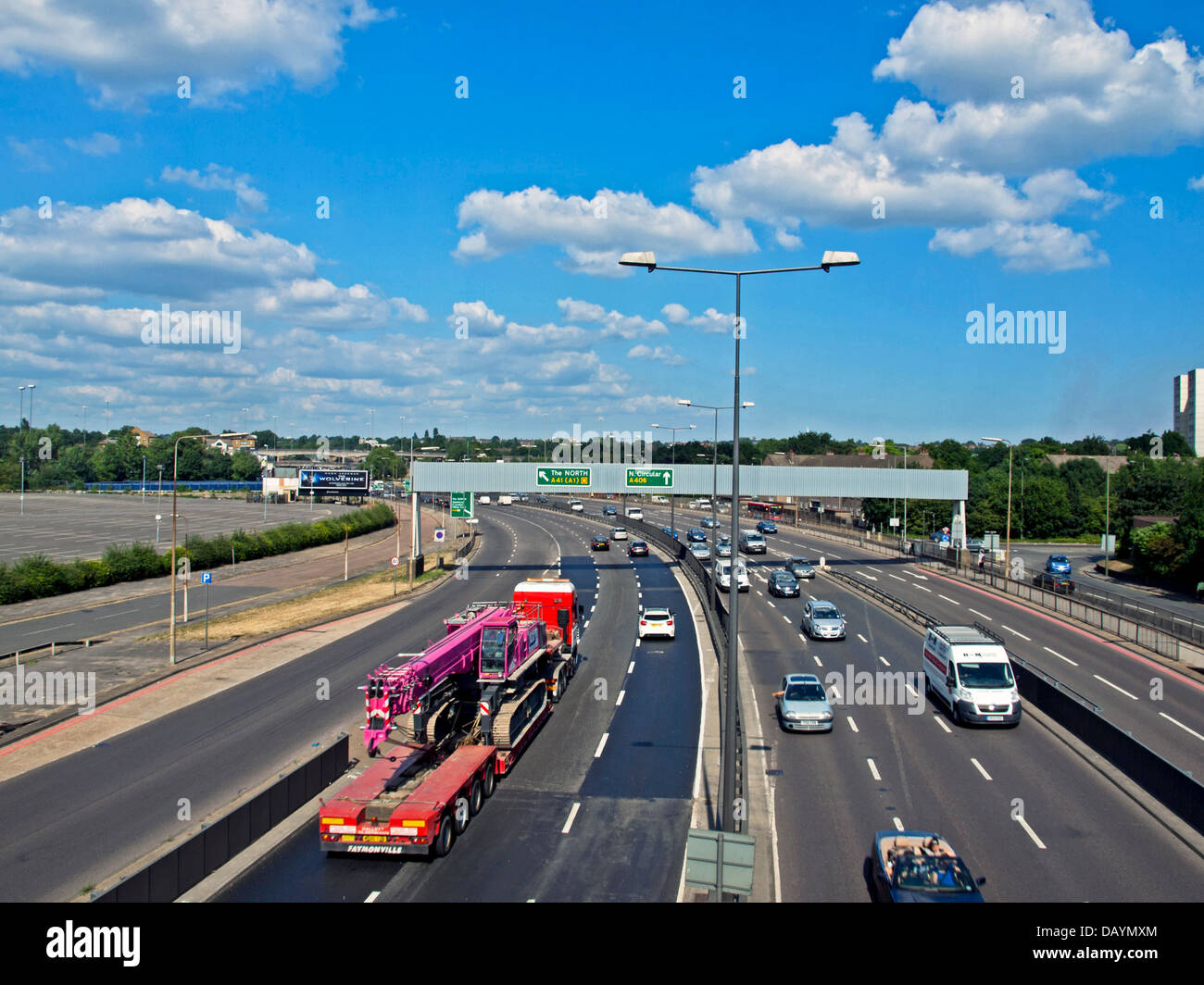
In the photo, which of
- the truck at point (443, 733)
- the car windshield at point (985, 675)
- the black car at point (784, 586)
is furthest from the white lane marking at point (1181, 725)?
the black car at point (784, 586)

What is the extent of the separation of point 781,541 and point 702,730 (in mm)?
58120

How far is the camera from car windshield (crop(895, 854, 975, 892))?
1165cm

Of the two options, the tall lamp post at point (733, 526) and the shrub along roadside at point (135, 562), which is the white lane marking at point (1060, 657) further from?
the shrub along roadside at point (135, 562)

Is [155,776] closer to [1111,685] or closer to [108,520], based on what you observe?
[1111,685]

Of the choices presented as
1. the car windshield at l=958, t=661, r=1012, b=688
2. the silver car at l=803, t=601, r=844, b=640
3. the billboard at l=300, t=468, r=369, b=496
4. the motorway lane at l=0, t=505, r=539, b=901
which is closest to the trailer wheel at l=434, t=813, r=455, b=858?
the motorway lane at l=0, t=505, r=539, b=901

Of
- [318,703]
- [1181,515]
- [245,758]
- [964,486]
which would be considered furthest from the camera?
[964,486]

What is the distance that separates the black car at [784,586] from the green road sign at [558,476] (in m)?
16.8

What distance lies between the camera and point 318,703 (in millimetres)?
26031

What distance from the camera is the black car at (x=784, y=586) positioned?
47.5m

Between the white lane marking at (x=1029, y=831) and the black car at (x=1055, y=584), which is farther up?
the black car at (x=1055, y=584)

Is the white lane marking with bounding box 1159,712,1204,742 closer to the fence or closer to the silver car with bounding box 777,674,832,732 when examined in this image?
the silver car with bounding box 777,674,832,732
